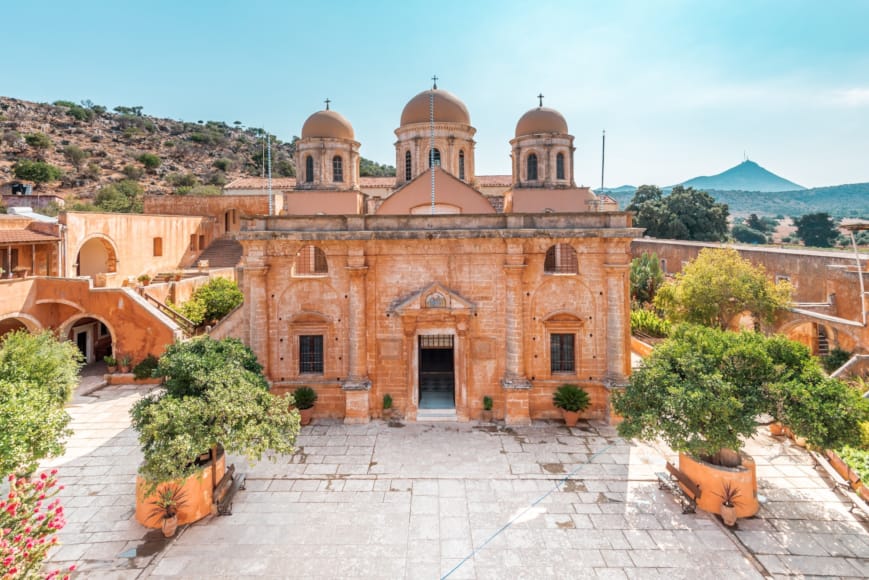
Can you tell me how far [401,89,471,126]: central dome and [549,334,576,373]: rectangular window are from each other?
12.3 metres

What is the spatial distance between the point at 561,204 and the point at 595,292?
7865 millimetres

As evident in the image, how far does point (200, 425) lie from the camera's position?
28.2ft

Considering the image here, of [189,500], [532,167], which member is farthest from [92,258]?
[532,167]

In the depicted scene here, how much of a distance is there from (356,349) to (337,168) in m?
12.3

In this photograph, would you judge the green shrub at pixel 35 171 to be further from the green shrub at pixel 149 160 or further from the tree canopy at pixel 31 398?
→ the tree canopy at pixel 31 398

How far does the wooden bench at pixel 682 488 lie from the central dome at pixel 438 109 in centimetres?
1724

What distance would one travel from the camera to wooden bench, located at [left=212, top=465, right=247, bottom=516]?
9523mm

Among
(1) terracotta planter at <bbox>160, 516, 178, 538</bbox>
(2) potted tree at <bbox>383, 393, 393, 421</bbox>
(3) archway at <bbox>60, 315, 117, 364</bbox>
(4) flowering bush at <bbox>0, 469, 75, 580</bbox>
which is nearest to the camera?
(4) flowering bush at <bbox>0, 469, 75, 580</bbox>

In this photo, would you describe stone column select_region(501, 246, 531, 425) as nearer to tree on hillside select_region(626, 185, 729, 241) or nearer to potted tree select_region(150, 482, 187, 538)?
potted tree select_region(150, 482, 187, 538)

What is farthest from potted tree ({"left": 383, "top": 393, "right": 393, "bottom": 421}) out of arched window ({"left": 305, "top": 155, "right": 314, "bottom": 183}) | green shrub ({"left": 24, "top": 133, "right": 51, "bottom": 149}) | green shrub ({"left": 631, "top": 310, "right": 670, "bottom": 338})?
green shrub ({"left": 24, "top": 133, "right": 51, "bottom": 149})

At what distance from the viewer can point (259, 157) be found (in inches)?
2813

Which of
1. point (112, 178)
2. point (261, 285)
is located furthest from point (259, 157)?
point (261, 285)

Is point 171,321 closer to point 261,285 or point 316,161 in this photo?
point 261,285

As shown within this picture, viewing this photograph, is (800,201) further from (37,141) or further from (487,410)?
(37,141)
